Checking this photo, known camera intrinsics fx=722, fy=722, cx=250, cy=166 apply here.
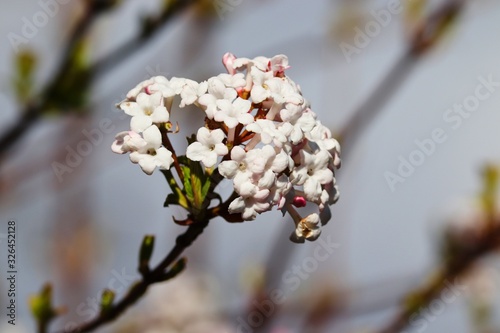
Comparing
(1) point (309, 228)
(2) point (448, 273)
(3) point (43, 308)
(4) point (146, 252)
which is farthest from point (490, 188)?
(3) point (43, 308)

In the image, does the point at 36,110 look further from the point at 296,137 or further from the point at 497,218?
the point at 497,218

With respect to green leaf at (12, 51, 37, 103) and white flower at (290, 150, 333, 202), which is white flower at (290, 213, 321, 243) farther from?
green leaf at (12, 51, 37, 103)

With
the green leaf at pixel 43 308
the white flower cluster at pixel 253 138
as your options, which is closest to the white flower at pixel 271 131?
the white flower cluster at pixel 253 138

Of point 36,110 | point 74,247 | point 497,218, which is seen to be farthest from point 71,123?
point 497,218

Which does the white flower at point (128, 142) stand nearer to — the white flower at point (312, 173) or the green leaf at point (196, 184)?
the green leaf at point (196, 184)

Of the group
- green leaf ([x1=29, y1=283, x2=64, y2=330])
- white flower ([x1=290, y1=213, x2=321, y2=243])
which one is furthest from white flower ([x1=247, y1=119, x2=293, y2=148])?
green leaf ([x1=29, y1=283, x2=64, y2=330])

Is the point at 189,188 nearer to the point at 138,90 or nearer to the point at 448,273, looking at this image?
the point at 138,90
